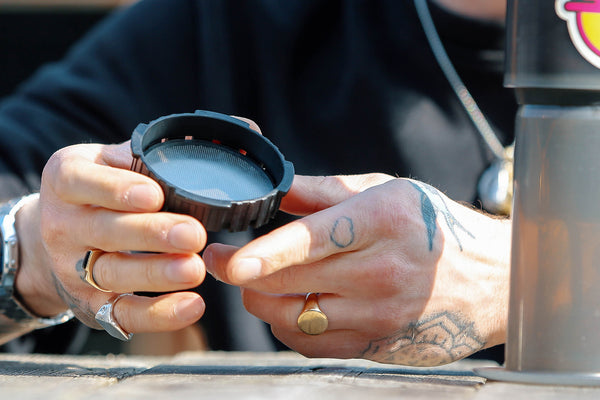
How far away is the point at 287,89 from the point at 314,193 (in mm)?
809

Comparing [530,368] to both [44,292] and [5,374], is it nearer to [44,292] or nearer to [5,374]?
[5,374]

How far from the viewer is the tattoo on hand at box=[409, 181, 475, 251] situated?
867 millimetres

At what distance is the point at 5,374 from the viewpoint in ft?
2.42

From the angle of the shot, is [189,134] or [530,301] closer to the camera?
[530,301]

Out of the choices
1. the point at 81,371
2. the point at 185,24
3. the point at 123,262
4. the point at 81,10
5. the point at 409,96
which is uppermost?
the point at 81,10

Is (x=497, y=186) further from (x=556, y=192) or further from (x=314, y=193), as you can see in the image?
(x=556, y=192)

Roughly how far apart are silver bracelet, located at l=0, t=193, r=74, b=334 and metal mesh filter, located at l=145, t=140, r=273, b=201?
0.43 metres

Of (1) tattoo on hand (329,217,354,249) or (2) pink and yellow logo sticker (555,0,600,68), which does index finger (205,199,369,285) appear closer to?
(1) tattoo on hand (329,217,354,249)

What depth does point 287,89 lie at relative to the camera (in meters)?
1.64

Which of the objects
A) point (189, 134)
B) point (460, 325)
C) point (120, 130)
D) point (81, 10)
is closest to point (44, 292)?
point (189, 134)

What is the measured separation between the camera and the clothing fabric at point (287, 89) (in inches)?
60.5

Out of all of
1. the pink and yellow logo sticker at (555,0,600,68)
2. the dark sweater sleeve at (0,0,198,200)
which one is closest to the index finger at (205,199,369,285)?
the pink and yellow logo sticker at (555,0,600,68)

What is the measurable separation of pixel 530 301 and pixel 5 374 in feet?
1.73

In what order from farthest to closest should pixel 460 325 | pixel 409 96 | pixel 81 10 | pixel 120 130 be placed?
pixel 81 10 → pixel 120 130 → pixel 409 96 → pixel 460 325
